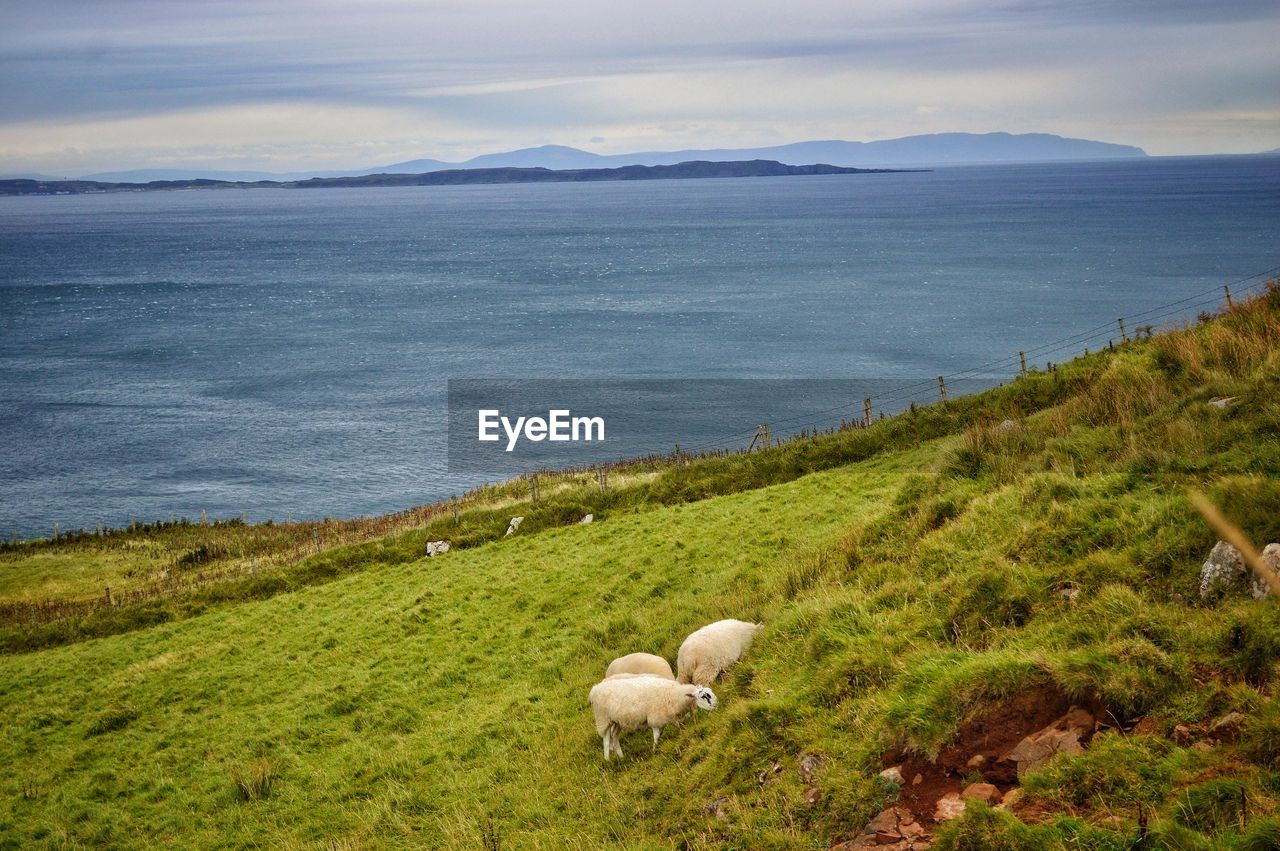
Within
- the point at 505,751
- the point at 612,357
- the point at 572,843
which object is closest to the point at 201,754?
the point at 505,751

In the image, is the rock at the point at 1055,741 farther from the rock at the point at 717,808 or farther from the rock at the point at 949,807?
the rock at the point at 717,808

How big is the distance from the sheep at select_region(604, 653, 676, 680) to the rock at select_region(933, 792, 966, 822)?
6700mm

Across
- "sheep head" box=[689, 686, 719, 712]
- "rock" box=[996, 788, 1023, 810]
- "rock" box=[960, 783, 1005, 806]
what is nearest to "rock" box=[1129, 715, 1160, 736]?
"rock" box=[996, 788, 1023, 810]

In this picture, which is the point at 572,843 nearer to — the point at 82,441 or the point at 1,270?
the point at 82,441

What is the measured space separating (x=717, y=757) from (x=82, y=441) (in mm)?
79426

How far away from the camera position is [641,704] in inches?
514

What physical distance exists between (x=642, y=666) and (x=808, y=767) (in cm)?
538

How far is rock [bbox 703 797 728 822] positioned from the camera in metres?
10.1

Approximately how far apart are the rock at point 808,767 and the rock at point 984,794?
1.81 m

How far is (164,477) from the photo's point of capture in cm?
6719

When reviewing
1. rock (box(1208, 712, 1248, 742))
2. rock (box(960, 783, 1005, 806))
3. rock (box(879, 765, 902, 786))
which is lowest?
rock (box(879, 765, 902, 786))

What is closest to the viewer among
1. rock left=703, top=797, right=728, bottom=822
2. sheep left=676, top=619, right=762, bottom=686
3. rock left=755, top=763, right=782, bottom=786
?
rock left=703, top=797, right=728, bottom=822

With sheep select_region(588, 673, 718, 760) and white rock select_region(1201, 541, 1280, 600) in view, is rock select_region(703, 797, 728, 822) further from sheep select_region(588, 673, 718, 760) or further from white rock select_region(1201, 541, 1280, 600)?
white rock select_region(1201, 541, 1280, 600)

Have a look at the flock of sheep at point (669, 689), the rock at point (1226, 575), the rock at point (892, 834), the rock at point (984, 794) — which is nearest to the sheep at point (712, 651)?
the flock of sheep at point (669, 689)
